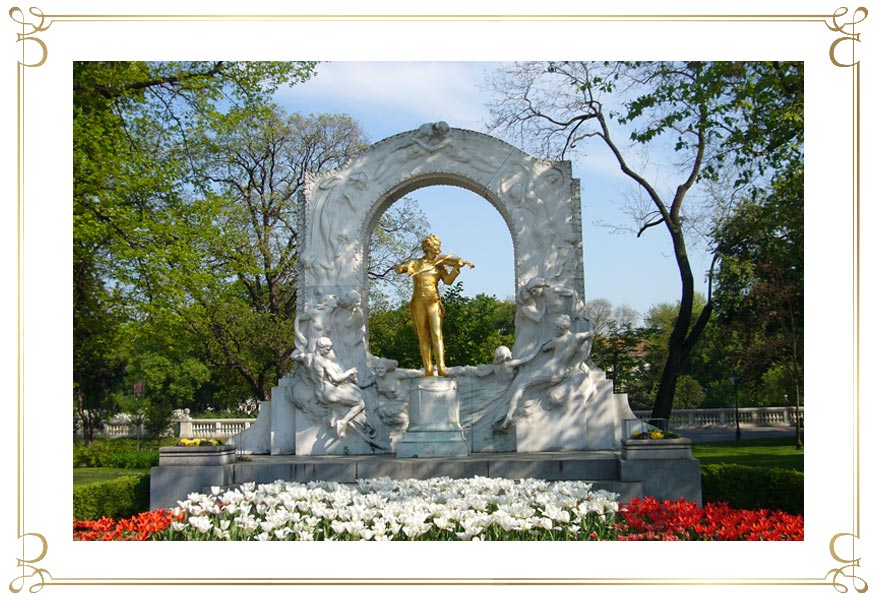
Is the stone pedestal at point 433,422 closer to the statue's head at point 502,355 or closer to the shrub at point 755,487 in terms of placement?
the statue's head at point 502,355

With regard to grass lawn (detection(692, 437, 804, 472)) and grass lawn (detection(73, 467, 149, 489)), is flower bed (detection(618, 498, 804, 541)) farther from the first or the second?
grass lawn (detection(73, 467, 149, 489))

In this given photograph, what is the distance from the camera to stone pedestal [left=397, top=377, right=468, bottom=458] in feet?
37.1

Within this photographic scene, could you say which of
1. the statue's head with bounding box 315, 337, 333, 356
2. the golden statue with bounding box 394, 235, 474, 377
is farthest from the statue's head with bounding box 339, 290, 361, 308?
the golden statue with bounding box 394, 235, 474, 377

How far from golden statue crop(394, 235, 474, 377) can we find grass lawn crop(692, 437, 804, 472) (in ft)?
13.7

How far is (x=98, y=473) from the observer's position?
14.9 meters

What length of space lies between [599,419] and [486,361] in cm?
704

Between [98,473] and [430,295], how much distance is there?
6998mm

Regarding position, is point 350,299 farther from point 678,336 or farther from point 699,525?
point 678,336

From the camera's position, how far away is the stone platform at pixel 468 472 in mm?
9961

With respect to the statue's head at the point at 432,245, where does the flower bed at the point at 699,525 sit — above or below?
below

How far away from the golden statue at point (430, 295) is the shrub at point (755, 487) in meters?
3.71

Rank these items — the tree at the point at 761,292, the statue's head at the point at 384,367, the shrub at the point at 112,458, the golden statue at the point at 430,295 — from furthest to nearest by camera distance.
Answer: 1. the tree at the point at 761,292
2. the shrub at the point at 112,458
3. the statue's head at the point at 384,367
4. the golden statue at the point at 430,295

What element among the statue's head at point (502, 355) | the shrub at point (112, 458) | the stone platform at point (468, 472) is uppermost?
the statue's head at point (502, 355)

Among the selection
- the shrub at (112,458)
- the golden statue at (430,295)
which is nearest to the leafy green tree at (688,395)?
the shrub at (112,458)
